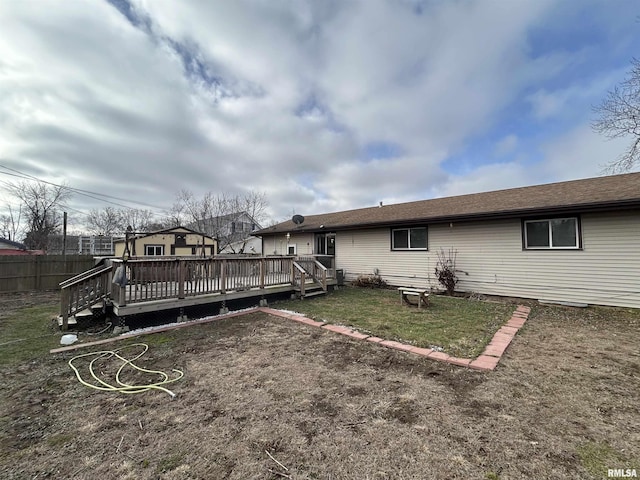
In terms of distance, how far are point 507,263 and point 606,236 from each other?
2219mm

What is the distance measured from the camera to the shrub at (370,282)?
1062 cm

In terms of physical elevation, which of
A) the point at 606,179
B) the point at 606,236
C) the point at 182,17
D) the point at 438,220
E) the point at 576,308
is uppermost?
the point at 182,17

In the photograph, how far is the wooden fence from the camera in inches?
443

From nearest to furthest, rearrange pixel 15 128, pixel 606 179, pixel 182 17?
pixel 182 17
pixel 606 179
pixel 15 128

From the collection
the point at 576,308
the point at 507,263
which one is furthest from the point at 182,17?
the point at 576,308

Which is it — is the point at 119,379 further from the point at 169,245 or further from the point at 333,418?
the point at 169,245

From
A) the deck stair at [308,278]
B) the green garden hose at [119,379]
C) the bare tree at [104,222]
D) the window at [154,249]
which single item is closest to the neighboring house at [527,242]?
the deck stair at [308,278]

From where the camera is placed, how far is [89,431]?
236 centimetres

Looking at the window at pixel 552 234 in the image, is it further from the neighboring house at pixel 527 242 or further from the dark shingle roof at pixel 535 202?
the dark shingle roof at pixel 535 202

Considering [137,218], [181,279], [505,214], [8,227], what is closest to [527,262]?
[505,214]

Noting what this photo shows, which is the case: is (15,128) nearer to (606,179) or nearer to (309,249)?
(309,249)

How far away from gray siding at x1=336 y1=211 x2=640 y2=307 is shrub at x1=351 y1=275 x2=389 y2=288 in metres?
0.24

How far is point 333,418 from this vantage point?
2506mm

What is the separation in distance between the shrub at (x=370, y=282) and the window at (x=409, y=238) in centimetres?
138
